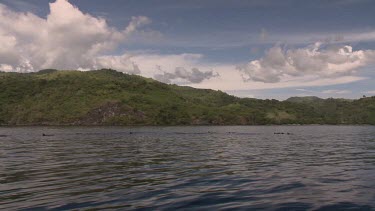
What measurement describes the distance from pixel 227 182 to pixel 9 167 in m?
22.2

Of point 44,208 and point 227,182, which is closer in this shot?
point 44,208

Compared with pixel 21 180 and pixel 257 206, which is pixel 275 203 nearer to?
pixel 257 206

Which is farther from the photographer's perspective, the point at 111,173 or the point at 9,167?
the point at 9,167

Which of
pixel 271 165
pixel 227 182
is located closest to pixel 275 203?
pixel 227 182

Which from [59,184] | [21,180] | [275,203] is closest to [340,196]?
[275,203]

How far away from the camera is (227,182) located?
93.5ft

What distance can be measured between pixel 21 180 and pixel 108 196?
10.3 metres

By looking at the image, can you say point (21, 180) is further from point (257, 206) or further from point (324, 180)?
point (324, 180)

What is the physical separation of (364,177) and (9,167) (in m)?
31.8

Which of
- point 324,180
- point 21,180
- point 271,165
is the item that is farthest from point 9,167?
point 324,180

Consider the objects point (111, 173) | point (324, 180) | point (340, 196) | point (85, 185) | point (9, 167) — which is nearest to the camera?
point (340, 196)

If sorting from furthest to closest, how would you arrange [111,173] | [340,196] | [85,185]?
[111,173], [85,185], [340,196]

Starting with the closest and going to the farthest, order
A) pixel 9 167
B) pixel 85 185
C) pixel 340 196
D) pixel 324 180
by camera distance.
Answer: pixel 340 196 → pixel 85 185 → pixel 324 180 → pixel 9 167

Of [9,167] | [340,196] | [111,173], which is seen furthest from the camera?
[9,167]
